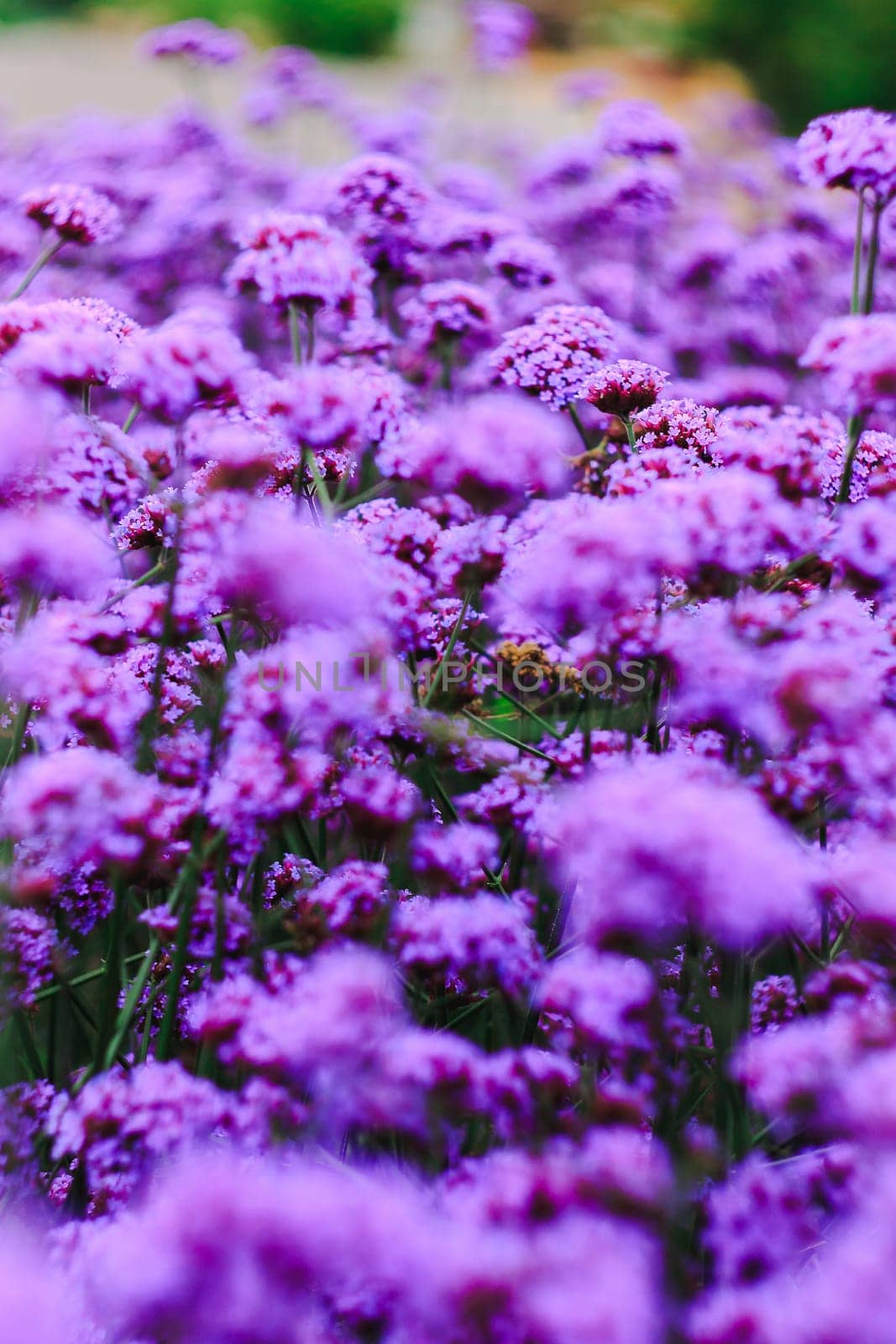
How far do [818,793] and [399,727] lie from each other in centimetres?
52

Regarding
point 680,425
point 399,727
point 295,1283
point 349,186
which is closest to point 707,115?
point 349,186

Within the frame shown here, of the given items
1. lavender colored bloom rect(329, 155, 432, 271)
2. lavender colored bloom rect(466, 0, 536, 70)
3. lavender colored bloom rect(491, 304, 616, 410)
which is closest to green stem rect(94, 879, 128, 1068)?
lavender colored bloom rect(491, 304, 616, 410)

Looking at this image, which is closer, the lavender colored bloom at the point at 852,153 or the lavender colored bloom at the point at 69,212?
the lavender colored bloom at the point at 852,153

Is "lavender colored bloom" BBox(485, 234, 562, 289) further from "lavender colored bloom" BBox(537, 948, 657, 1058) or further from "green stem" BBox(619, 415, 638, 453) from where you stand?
"lavender colored bloom" BBox(537, 948, 657, 1058)

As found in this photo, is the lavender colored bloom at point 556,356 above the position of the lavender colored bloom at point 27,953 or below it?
above

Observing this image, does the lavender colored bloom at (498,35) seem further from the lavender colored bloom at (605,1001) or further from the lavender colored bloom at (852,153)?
the lavender colored bloom at (605,1001)

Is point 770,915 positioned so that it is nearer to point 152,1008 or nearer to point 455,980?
point 455,980

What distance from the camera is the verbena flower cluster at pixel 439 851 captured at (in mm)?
866

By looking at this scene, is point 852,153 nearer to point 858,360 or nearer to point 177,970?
point 858,360

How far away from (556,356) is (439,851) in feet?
3.36

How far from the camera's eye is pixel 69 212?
2154mm

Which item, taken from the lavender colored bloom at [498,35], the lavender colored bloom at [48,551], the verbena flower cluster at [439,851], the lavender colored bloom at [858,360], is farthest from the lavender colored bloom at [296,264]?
the lavender colored bloom at [498,35]

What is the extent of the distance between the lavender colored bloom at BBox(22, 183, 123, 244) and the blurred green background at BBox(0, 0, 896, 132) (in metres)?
8.78

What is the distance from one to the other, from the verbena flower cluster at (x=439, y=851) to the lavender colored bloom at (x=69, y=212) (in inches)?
16.3
